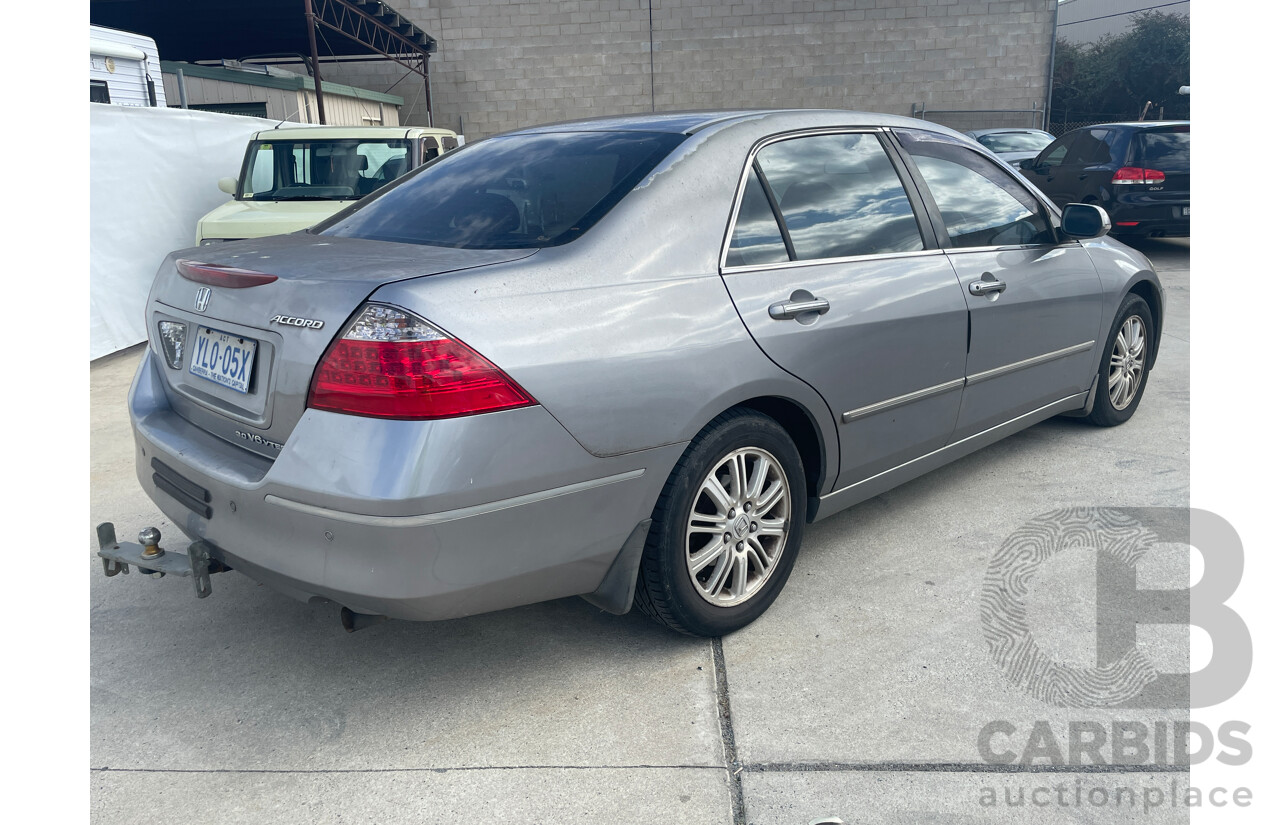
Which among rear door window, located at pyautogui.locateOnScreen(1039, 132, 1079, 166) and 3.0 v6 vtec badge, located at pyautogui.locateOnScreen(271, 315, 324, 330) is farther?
rear door window, located at pyautogui.locateOnScreen(1039, 132, 1079, 166)

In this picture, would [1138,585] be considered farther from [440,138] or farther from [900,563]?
[440,138]

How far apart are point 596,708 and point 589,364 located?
0.97 metres

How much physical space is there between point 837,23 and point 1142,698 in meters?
24.2

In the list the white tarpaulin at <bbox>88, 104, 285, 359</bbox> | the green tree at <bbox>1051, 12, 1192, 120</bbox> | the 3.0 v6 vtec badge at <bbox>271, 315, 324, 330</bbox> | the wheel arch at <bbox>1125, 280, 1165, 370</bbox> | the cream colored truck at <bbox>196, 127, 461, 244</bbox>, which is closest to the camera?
the 3.0 v6 vtec badge at <bbox>271, 315, 324, 330</bbox>

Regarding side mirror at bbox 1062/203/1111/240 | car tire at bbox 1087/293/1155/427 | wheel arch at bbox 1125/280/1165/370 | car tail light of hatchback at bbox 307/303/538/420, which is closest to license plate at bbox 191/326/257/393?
car tail light of hatchback at bbox 307/303/538/420

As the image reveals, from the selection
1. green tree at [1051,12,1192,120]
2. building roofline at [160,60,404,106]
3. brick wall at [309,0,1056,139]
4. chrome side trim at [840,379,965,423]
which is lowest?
chrome side trim at [840,379,965,423]

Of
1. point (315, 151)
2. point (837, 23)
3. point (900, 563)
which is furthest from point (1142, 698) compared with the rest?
point (837, 23)

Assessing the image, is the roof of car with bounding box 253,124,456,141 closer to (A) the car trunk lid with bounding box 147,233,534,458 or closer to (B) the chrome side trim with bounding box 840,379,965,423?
(A) the car trunk lid with bounding box 147,233,534,458

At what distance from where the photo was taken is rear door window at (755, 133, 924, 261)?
3043 millimetres

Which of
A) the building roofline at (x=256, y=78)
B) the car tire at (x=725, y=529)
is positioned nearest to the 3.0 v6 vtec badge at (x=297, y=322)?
the car tire at (x=725, y=529)

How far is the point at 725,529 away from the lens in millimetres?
2814

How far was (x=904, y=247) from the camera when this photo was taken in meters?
3.38

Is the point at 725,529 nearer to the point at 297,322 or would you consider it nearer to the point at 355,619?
the point at 355,619

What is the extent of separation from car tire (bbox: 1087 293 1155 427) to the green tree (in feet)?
105
